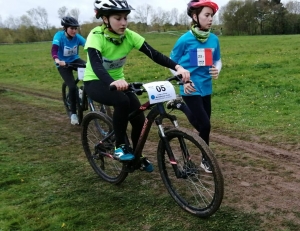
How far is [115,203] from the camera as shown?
407 cm

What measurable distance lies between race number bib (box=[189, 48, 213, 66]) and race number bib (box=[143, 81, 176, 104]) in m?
0.94

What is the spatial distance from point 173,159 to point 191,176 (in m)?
0.29

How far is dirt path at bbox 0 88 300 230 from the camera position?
372cm

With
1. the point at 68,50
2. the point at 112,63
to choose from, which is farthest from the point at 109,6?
the point at 68,50

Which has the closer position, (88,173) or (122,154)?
(122,154)

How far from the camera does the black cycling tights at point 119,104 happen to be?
3994mm

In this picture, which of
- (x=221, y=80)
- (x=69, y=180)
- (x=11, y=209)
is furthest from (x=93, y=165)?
(x=221, y=80)

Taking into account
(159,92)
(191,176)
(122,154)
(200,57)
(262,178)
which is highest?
(200,57)

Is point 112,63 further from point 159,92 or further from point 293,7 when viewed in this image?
point 293,7

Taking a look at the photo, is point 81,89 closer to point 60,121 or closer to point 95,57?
point 60,121

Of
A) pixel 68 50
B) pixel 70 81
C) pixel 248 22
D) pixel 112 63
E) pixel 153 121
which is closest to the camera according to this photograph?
pixel 153 121

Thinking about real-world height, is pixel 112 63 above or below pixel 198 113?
above

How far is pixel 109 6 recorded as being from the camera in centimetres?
385

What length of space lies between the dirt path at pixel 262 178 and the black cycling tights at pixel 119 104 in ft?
4.36
